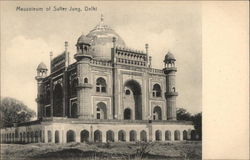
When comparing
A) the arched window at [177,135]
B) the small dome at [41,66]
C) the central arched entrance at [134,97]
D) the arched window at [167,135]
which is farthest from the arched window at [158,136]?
the small dome at [41,66]

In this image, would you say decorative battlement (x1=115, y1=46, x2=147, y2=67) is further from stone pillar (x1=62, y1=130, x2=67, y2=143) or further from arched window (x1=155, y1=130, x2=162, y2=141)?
stone pillar (x1=62, y1=130, x2=67, y2=143)

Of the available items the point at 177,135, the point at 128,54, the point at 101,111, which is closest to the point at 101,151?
the point at 101,111

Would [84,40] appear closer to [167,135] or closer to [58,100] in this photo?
[58,100]

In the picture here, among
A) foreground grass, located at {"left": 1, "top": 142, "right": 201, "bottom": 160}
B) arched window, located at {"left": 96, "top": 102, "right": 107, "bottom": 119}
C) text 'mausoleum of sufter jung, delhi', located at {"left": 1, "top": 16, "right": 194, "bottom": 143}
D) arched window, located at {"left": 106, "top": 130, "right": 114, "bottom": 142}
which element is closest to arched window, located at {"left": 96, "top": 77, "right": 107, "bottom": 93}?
text 'mausoleum of sufter jung, delhi', located at {"left": 1, "top": 16, "right": 194, "bottom": 143}

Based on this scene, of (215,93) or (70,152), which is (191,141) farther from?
(70,152)

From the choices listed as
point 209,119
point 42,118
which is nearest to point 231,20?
point 209,119

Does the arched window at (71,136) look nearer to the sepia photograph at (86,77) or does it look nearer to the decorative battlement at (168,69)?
the sepia photograph at (86,77)
